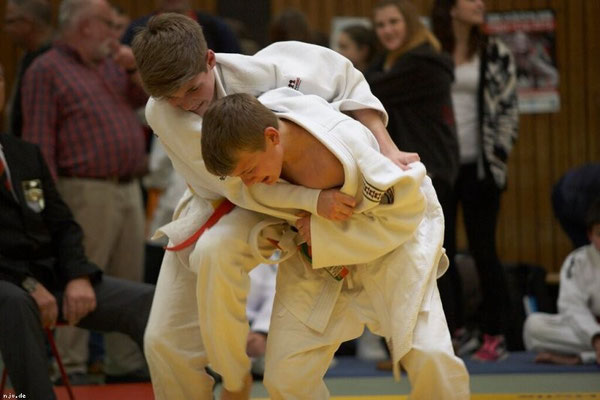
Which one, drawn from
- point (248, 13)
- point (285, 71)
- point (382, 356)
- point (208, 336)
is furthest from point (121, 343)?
point (248, 13)

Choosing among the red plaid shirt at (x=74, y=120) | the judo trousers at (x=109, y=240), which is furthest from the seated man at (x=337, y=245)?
the red plaid shirt at (x=74, y=120)

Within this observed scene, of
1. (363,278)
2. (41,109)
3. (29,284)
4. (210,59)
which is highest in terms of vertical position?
(210,59)

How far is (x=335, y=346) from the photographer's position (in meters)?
3.28

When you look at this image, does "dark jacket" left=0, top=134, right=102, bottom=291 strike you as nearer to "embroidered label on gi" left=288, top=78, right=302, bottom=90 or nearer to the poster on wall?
"embroidered label on gi" left=288, top=78, right=302, bottom=90

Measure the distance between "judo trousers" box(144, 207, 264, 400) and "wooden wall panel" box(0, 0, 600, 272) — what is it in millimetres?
4890

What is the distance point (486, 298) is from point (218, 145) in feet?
9.40

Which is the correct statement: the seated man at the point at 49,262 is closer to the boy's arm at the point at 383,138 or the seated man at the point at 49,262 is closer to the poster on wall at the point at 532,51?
the boy's arm at the point at 383,138

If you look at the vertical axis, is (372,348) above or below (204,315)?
below

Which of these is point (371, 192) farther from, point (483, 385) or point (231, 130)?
point (483, 385)

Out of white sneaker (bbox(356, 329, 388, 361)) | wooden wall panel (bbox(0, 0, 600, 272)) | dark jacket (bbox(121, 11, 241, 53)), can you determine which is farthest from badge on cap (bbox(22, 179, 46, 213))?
wooden wall panel (bbox(0, 0, 600, 272))

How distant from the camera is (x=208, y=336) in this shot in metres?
3.21

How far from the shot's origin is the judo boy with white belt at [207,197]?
2.96m

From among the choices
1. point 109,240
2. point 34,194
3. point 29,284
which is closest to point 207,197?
point 29,284

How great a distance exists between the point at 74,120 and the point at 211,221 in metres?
2.10
